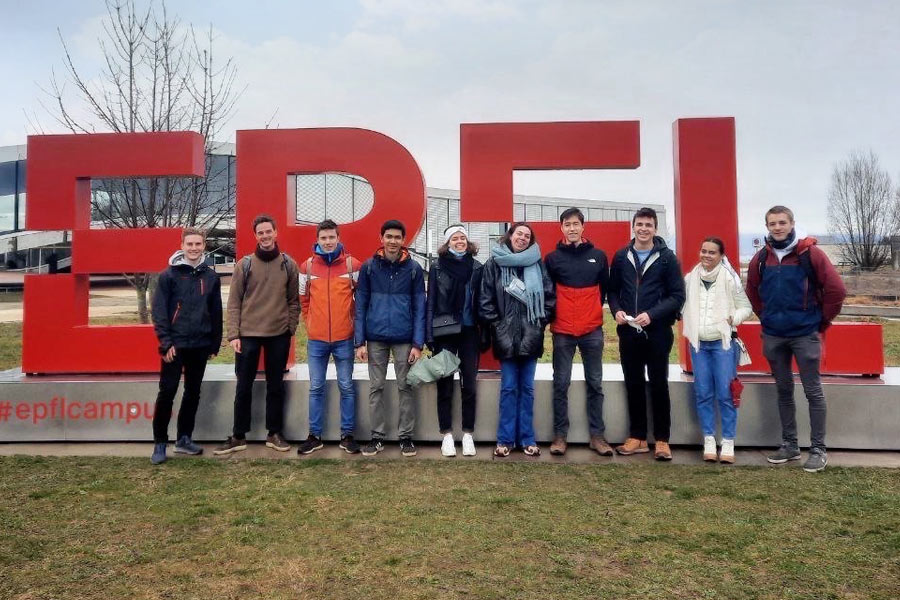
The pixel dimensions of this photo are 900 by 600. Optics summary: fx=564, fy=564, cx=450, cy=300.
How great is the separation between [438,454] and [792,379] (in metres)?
2.87

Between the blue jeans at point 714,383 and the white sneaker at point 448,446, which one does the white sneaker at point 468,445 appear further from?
the blue jeans at point 714,383

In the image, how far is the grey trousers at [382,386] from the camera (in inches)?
182

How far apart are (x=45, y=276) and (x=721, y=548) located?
6.06m

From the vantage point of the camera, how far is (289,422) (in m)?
5.09

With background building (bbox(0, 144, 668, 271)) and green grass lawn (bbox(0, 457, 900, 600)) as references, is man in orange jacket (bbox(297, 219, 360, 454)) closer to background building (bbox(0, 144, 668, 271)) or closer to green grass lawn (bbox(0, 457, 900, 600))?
green grass lawn (bbox(0, 457, 900, 600))

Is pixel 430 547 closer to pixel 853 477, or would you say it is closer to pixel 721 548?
pixel 721 548

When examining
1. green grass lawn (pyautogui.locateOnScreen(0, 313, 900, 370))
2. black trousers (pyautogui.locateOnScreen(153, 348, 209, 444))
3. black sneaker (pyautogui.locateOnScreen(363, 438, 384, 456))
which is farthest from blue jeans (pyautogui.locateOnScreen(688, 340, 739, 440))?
black trousers (pyautogui.locateOnScreen(153, 348, 209, 444))

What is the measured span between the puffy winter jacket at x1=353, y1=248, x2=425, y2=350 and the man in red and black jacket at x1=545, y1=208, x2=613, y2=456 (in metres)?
1.12

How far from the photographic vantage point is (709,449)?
4488mm

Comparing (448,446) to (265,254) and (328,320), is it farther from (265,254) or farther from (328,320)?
(265,254)

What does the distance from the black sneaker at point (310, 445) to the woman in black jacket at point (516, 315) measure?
151 cm

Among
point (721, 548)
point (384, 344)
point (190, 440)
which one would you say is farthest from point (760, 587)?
→ point (190, 440)

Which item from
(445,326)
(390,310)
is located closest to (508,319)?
(445,326)

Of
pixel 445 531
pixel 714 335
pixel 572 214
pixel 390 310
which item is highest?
pixel 572 214
